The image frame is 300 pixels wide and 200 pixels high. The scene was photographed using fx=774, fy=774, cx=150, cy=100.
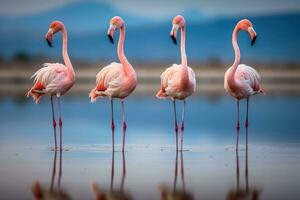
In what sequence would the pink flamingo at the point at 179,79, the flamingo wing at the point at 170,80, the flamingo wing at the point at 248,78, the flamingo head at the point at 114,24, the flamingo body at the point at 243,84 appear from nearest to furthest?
the flamingo head at the point at 114,24 → the pink flamingo at the point at 179,79 → the flamingo wing at the point at 170,80 → the flamingo body at the point at 243,84 → the flamingo wing at the point at 248,78

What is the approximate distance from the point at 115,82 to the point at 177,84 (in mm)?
868

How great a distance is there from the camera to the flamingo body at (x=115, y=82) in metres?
10.8

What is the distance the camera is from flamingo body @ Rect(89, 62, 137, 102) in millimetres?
10766

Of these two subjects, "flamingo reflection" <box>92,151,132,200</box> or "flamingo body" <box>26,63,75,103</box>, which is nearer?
"flamingo reflection" <box>92,151,132,200</box>

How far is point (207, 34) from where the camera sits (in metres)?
141

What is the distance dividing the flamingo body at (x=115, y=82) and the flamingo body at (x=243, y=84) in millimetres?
1380

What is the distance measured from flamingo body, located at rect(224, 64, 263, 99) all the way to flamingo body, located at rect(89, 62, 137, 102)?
1.38 meters

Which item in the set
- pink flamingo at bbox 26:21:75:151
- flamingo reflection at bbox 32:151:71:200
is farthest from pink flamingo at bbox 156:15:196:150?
flamingo reflection at bbox 32:151:71:200

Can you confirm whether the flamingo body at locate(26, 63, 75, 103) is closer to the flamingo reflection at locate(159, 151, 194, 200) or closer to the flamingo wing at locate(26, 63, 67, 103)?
the flamingo wing at locate(26, 63, 67, 103)

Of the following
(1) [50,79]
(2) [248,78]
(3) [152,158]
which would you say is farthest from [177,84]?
Answer: (1) [50,79]

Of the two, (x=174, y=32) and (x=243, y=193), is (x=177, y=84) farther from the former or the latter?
(x=243, y=193)

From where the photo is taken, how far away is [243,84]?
1110 centimetres

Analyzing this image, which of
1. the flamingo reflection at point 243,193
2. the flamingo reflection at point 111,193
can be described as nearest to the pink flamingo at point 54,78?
the flamingo reflection at point 111,193

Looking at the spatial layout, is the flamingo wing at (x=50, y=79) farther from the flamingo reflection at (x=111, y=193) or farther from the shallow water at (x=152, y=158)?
the flamingo reflection at (x=111, y=193)
